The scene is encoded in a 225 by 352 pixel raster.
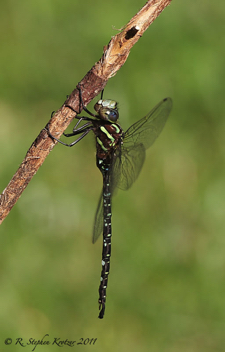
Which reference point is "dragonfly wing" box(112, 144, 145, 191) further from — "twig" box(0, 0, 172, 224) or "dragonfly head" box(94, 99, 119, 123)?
"twig" box(0, 0, 172, 224)

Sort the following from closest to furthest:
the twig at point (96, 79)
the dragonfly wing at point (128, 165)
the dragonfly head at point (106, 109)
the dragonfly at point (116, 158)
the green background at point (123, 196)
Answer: the twig at point (96, 79) → the dragonfly head at point (106, 109) → the dragonfly at point (116, 158) → the dragonfly wing at point (128, 165) → the green background at point (123, 196)

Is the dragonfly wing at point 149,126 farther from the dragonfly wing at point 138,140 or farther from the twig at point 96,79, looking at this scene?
the twig at point 96,79

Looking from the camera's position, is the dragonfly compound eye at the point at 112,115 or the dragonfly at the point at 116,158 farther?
the dragonfly at the point at 116,158

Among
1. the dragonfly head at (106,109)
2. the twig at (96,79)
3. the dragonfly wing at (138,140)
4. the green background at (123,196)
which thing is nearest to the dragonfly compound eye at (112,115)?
the dragonfly head at (106,109)

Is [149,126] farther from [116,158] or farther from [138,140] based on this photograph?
[116,158]

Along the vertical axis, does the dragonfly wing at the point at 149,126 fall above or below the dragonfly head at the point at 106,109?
below

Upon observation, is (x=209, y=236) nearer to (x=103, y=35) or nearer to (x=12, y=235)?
(x=12, y=235)

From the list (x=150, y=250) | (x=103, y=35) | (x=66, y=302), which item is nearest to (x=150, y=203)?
(x=150, y=250)

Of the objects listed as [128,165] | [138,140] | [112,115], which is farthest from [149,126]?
[112,115]
